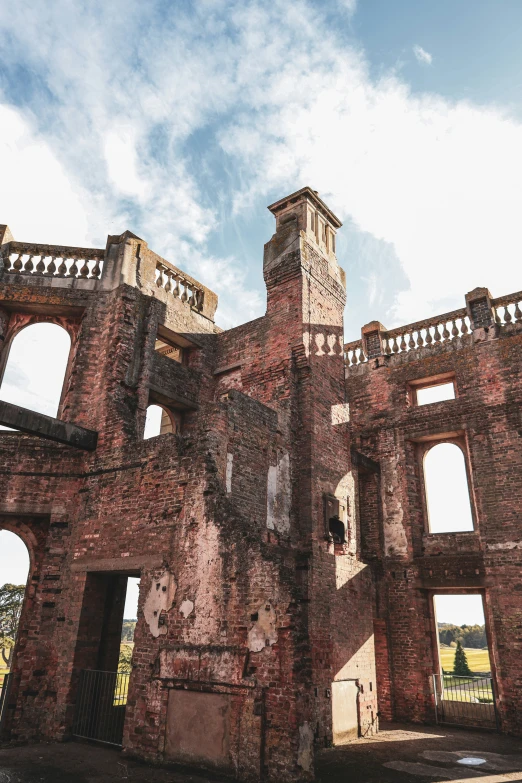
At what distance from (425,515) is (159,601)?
7.94 metres

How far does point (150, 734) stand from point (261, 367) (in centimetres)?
733

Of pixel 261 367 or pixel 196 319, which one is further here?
pixel 196 319

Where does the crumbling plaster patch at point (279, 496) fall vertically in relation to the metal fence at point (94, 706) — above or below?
above

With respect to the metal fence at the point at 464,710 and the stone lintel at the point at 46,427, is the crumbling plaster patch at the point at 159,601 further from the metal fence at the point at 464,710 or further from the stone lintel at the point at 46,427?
the metal fence at the point at 464,710

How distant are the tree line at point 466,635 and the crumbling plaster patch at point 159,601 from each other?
184ft

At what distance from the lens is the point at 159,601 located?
316 inches

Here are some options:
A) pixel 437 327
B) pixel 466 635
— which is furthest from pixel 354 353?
pixel 466 635

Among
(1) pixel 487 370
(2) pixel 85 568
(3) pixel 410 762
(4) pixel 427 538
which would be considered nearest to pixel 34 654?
(2) pixel 85 568

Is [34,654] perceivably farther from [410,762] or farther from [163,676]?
[410,762]

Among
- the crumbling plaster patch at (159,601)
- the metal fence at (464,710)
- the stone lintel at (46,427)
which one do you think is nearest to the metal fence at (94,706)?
the crumbling plaster patch at (159,601)

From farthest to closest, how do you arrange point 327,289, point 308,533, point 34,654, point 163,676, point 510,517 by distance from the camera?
point 327,289 → point 510,517 → point 308,533 → point 34,654 → point 163,676

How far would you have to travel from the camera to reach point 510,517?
11930mm

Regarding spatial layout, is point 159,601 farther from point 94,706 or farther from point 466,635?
point 466,635

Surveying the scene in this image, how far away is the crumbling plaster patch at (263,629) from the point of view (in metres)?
6.68
